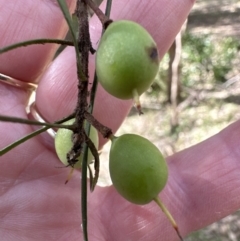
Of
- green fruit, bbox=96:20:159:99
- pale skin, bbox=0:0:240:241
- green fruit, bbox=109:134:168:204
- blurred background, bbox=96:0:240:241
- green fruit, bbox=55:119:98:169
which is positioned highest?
green fruit, bbox=96:20:159:99

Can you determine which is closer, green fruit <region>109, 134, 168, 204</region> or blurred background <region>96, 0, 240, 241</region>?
green fruit <region>109, 134, 168, 204</region>

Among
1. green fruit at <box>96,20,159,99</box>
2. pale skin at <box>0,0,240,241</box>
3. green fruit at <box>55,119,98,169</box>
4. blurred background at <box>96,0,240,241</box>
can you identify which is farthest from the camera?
blurred background at <box>96,0,240,241</box>

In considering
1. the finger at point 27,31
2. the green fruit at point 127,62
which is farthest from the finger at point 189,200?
the green fruit at point 127,62

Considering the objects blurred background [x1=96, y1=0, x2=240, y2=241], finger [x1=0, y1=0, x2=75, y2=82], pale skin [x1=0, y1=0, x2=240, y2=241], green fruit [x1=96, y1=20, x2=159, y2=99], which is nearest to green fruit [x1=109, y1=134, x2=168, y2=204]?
green fruit [x1=96, y1=20, x2=159, y2=99]

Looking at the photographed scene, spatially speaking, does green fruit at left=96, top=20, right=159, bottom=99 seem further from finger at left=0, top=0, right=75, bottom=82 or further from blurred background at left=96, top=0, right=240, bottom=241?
blurred background at left=96, top=0, right=240, bottom=241

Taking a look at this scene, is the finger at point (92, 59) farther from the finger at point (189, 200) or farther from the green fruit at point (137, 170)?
the green fruit at point (137, 170)

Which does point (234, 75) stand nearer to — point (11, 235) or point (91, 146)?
point (11, 235)

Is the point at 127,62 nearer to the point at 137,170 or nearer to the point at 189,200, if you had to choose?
the point at 137,170
